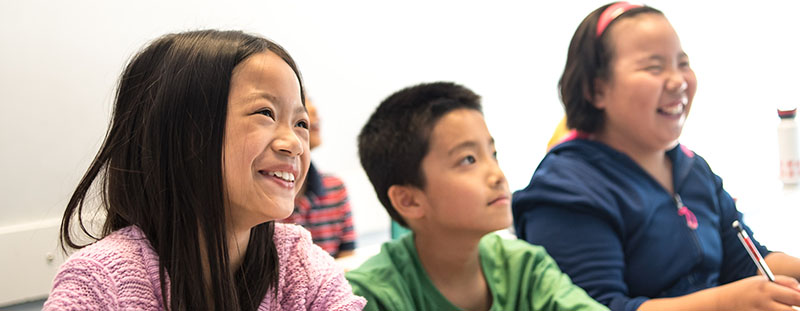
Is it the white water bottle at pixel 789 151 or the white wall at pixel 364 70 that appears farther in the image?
the white water bottle at pixel 789 151

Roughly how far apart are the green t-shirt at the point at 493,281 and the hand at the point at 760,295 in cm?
22

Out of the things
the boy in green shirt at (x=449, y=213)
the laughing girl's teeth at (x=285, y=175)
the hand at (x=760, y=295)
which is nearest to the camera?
the laughing girl's teeth at (x=285, y=175)

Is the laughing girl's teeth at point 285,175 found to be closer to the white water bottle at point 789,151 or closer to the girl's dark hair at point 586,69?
the girl's dark hair at point 586,69

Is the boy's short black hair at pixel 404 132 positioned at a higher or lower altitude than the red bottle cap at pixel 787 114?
higher

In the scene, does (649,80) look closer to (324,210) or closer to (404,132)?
(404,132)

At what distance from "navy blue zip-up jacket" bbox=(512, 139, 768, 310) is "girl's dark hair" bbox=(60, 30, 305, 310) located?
652 mm

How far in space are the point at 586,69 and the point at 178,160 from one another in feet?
3.03

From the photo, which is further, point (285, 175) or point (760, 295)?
point (760, 295)

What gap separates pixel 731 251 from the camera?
4.75 ft

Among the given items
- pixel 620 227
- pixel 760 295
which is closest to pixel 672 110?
pixel 620 227

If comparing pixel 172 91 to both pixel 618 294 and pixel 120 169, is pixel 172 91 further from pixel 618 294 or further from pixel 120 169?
pixel 618 294

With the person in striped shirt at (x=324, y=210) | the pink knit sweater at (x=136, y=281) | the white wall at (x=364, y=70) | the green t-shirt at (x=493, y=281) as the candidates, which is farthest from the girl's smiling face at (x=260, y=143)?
the white wall at (x=364, y=70)

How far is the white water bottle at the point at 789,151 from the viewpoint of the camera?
2.42 m

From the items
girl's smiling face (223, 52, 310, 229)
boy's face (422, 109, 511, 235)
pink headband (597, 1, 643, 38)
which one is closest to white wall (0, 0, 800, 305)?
pink headband (597, 1, 643, 38)
